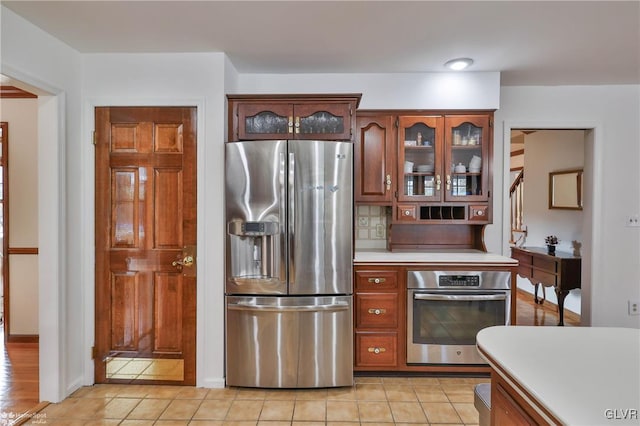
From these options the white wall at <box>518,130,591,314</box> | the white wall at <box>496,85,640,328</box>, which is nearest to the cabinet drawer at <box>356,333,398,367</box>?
the white wall at <box>496,85,640,328</box>

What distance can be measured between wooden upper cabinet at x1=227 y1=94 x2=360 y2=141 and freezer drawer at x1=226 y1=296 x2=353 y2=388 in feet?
3.99

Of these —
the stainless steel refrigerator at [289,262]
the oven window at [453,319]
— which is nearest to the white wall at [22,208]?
the stainless steel refrigerator at [289,262]

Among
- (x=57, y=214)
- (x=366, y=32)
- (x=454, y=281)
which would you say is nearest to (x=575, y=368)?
(x=454, y=281)

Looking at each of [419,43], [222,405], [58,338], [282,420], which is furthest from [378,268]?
[58,338]

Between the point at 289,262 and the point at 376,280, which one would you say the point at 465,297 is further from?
the point at 289,262

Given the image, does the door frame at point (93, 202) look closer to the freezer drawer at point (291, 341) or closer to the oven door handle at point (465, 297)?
the freezer drawer at point (291, 341)

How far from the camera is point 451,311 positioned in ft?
9.26

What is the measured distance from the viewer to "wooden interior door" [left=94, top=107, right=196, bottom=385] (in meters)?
2.71

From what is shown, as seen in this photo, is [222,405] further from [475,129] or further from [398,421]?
[475,129]

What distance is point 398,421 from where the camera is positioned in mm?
2311

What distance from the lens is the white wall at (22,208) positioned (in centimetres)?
349

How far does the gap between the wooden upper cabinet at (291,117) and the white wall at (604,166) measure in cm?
162

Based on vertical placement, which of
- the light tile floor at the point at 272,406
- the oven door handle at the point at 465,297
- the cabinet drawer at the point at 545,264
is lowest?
the light tile floor at the point at 272,406

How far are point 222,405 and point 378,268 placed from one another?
145cm
